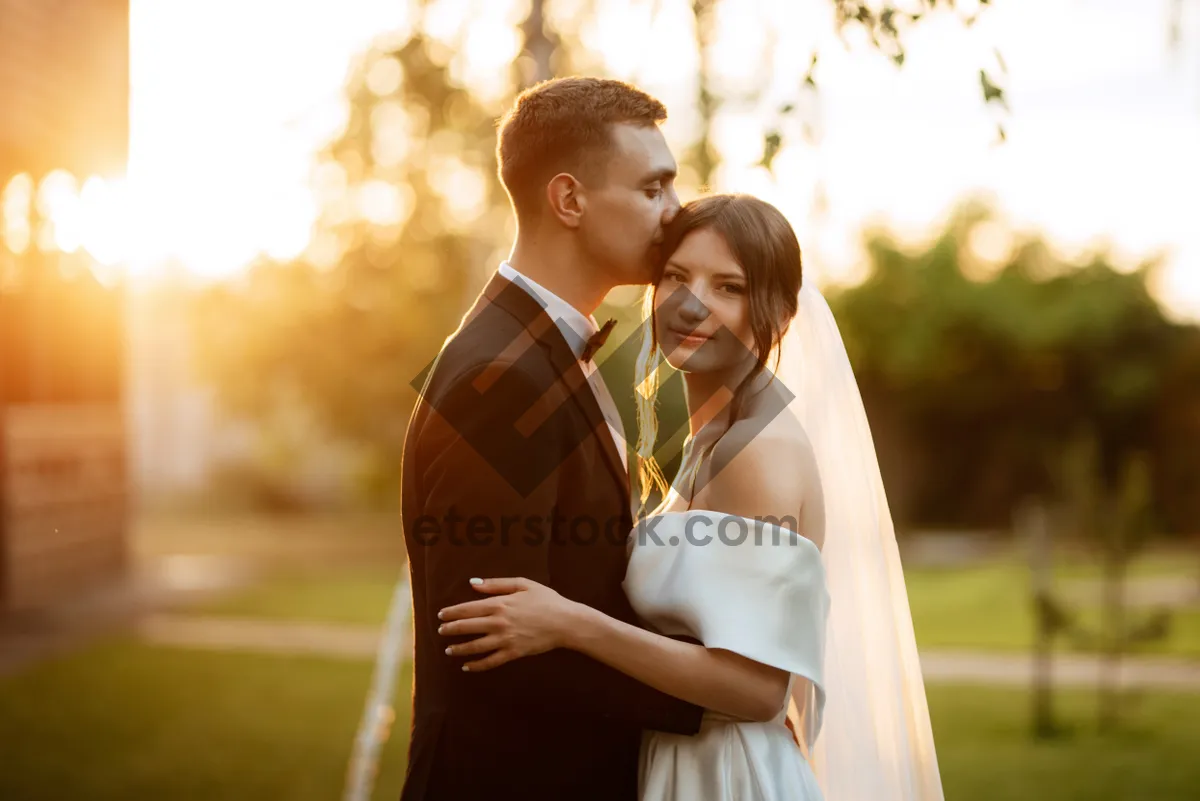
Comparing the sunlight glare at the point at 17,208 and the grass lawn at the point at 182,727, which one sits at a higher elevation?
the sunlight glare at the point at 17,208

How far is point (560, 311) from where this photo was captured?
254cm

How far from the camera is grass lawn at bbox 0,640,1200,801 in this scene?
689 cm

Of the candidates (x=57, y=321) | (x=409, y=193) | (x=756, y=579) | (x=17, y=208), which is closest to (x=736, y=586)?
(x=756, y=579)

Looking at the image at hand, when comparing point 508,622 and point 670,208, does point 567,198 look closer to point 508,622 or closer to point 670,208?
point 670,208

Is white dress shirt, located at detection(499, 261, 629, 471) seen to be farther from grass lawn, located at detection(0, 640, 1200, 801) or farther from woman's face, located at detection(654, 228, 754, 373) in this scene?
grass lawn, located at detection(0, 640, 1200, 801)

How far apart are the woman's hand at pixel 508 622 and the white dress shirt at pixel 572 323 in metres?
0.42

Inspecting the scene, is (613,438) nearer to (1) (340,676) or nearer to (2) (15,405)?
(1) (340,676)

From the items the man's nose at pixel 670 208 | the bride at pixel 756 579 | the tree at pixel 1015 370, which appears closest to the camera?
the bride at pixel 756 579

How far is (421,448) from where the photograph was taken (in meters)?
2.32

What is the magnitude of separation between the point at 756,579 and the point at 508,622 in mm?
557

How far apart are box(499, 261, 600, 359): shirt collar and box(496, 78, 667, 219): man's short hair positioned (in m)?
0.17

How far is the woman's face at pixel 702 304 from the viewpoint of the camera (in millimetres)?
2584

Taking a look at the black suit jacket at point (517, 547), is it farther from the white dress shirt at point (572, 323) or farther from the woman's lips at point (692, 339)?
the woman's lips at point (692, 339)

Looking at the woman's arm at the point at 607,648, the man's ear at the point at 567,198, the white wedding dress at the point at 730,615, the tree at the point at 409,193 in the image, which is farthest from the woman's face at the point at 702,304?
the tree at the point at 409,193
